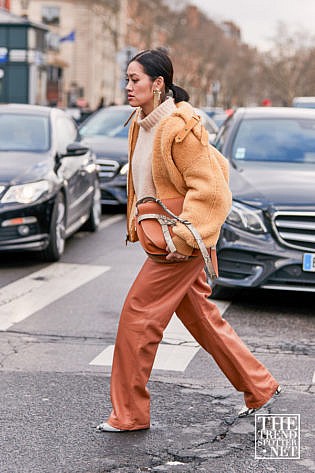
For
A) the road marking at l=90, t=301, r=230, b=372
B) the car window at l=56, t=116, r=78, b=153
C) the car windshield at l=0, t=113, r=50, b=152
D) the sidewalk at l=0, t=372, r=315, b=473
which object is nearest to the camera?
the sidewalk at l=0, t=372, r=315, b=473

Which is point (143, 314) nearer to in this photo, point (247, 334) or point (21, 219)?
point (247, 334)

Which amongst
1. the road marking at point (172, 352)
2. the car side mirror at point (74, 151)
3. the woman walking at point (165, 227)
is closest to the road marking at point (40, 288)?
the road marking at point (172, 352)

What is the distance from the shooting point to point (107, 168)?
50.6 ft

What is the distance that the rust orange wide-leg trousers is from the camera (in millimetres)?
4992

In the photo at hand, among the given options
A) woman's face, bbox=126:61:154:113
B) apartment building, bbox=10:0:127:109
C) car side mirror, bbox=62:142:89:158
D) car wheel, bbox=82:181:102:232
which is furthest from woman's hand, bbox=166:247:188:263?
apartment building, bbox=10:0:127:109

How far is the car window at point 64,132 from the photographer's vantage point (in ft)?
38.0

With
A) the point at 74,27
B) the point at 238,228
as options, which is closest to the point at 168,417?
the point at 238,228

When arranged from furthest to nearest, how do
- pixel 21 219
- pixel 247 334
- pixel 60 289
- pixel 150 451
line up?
pixel 21 219
pixel 60 289
pixel 247 334
pixel 150 451

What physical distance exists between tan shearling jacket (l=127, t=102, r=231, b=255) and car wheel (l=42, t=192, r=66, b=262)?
5712mm

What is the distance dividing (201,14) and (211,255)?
118 metres

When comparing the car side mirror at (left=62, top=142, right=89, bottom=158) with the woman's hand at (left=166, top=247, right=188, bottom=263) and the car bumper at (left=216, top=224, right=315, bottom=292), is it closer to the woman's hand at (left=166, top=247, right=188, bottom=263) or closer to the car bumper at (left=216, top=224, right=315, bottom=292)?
the car bumper at (left=216, top=224, right=315, bottom=292)

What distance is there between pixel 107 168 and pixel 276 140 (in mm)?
5791

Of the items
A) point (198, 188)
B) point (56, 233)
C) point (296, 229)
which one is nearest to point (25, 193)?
point (56, 233)

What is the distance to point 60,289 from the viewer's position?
921cm
